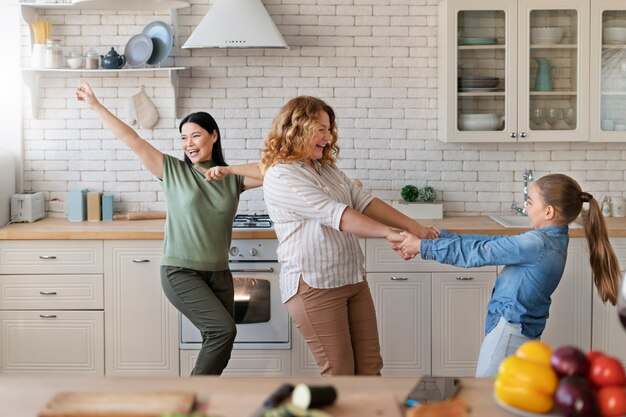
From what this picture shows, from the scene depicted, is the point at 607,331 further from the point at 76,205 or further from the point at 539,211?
the point at 76,205

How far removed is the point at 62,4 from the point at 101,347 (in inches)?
79.1

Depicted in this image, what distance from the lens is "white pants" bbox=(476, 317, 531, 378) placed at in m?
3.33

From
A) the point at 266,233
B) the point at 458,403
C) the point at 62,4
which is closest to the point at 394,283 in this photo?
the point at 266,233

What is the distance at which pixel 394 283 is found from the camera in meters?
5.27

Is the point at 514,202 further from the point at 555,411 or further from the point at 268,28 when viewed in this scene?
the point at 555,411

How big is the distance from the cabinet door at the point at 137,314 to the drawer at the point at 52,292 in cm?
7

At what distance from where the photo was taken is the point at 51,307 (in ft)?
17.3

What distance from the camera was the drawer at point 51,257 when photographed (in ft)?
17.1

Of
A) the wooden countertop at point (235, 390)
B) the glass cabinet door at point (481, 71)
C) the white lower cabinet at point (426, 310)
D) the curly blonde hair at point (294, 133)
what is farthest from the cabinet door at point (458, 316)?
the wooden countertop at point (235, 390)

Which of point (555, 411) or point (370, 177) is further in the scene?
point (370, 177)

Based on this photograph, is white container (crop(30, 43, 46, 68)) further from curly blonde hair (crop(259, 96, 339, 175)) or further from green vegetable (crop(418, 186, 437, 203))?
green vegetable (crop(418, 186, 437, 203))

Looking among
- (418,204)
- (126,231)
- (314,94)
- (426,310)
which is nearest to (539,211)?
(426,310)

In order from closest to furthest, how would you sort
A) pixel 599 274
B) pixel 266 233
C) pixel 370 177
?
pixel 599 274 → pixel 266 233 → pixel 370 177

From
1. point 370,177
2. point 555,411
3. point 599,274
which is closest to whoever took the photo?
point 555,411
